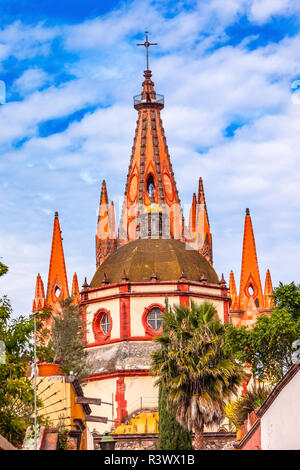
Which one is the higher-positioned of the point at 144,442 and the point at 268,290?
the point at 268,290

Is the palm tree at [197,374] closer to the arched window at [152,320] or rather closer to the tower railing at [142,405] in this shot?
the tower railing at [142,405]

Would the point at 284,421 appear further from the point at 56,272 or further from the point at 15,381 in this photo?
the point at 56,272

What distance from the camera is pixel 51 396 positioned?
140ft

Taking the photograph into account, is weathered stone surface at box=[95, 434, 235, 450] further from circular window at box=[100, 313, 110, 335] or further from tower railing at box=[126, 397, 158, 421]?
circular window at box=[100, 313, 110, 335]

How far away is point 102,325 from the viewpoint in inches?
2987

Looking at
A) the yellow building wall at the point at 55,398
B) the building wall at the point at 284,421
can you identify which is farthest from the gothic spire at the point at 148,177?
the building wall at the point at 284,421

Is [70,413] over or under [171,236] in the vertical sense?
under

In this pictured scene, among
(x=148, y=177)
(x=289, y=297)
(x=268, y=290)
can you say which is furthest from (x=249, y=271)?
(x=289, y=297)

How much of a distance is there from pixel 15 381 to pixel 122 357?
34.5 m

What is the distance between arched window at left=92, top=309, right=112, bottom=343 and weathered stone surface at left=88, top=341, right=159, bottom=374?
89 centimetres
